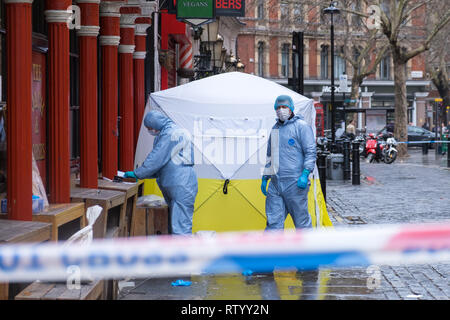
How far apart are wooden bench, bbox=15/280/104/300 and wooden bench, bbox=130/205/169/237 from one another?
4195mm

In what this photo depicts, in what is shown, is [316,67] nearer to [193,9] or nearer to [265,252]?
A: [193,9]

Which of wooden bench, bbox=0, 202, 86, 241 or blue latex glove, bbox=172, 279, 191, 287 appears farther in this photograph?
blue latex glove, bbox=172, 279, 191, 287

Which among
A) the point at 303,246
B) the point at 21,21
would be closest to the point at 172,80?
the point at 21,21

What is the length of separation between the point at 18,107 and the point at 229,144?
4.14 meters

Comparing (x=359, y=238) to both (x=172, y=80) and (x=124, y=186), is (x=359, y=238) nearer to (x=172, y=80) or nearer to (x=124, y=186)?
(x=124, y=186)

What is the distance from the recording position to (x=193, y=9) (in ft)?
41.5

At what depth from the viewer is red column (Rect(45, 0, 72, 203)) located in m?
7.63

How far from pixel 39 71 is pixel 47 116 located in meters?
0.51

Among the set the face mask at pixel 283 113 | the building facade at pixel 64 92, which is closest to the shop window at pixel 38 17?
the building facade at pixel 64 92

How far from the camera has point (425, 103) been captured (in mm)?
68438

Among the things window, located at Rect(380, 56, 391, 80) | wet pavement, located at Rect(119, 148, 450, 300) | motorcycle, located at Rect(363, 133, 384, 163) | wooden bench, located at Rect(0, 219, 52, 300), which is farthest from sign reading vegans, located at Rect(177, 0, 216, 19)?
window, located at Rect(380, 56, 391, 80)

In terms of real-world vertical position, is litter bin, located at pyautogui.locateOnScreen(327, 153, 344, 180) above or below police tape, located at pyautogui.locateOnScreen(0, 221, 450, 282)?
below

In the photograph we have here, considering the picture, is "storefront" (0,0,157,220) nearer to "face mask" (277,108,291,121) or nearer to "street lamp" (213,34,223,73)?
"face mask" (277,108,291,121)

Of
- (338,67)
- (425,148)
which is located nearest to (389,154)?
(425,148)
